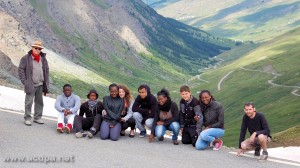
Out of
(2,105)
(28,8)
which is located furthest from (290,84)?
(2,105)

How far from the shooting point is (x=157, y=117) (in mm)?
18109

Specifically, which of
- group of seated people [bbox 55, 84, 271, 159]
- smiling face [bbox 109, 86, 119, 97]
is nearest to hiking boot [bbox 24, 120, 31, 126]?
group of seated people [bbox 55, 84, 271, 159]

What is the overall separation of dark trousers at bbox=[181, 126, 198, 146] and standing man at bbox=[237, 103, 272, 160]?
1.78 metres

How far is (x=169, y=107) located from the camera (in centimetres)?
1814

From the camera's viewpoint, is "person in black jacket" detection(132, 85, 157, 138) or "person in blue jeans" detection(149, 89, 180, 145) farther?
"person in black jacket" detection(132, 85, 157, 138)

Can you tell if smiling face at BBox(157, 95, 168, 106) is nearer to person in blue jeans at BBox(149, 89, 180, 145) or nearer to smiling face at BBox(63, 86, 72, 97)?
person in blue jeans at BBox(149, 89, 180, 145)

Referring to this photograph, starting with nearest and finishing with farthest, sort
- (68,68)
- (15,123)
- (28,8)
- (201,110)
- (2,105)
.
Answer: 1. (201,110)
2. (15,123)
3. (2,105)
4. (68,68)
5. (28,8)

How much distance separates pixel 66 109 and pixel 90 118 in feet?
3.54

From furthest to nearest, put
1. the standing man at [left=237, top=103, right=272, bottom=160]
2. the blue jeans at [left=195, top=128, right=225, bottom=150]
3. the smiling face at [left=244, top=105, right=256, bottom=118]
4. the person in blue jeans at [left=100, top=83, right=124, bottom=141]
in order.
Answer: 1. the person in blue jeans at [left=100, top=83, right=124, bottom=141]
2. the blue jeans at [left=195, top=128, right=225, bottom=150]
3. the smiling face at [left=244, top=105, right=256, bottom=118]
4. the standing man at [left=237, top=103, right=272, bottom=160]

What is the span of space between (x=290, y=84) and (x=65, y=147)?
6340 inches

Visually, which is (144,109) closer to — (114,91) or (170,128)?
(170,128)

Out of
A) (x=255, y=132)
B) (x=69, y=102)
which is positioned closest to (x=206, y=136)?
(x=255, y=132)

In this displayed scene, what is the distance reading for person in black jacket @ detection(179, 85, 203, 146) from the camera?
17.4 m

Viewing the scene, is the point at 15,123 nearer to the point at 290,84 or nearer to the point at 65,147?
the point at 65,147
